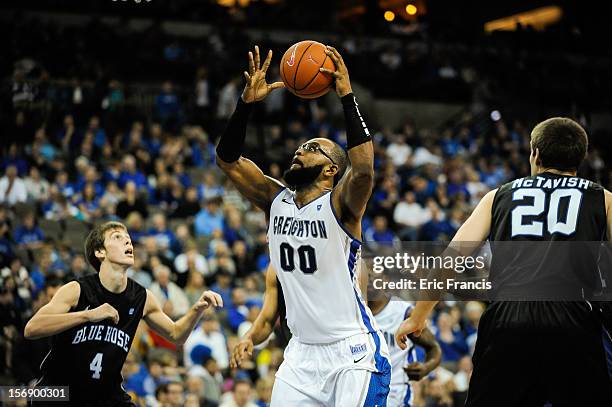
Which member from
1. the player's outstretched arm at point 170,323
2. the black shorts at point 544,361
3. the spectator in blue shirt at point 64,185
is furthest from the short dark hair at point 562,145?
the spectator in blue shirt at point 64,185

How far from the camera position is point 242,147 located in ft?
19.3

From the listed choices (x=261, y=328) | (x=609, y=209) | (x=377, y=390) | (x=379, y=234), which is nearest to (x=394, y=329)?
(x=261, y=328)

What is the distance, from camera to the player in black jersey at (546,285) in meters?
4.86

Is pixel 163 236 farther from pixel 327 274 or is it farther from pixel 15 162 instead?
pixel 327 274

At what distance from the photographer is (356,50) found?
24000 millimetres

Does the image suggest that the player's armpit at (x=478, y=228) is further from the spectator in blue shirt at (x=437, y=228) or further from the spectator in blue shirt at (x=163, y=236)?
the spectator in blue shirt at (x=437, y=228)

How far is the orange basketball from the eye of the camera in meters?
5.62

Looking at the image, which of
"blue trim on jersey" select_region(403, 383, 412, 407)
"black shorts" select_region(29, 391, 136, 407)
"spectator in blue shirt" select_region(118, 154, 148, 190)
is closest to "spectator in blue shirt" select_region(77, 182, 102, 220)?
"spectator in blue shirt" select_region(118, 154, 148, 190)

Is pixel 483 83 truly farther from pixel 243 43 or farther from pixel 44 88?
pixel 44 88

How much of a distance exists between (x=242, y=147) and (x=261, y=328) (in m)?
1.31

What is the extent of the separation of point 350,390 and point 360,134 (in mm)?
1559

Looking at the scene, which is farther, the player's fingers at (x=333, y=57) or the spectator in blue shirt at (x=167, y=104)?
the spectator in blue shirt at (x=167, y=104)

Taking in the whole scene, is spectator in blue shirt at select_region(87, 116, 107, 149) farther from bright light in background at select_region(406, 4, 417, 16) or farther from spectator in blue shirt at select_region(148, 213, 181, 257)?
bright light in background at select_region(406, 4, 417, 16)

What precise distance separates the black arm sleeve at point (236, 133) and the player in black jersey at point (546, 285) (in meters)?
1.61
